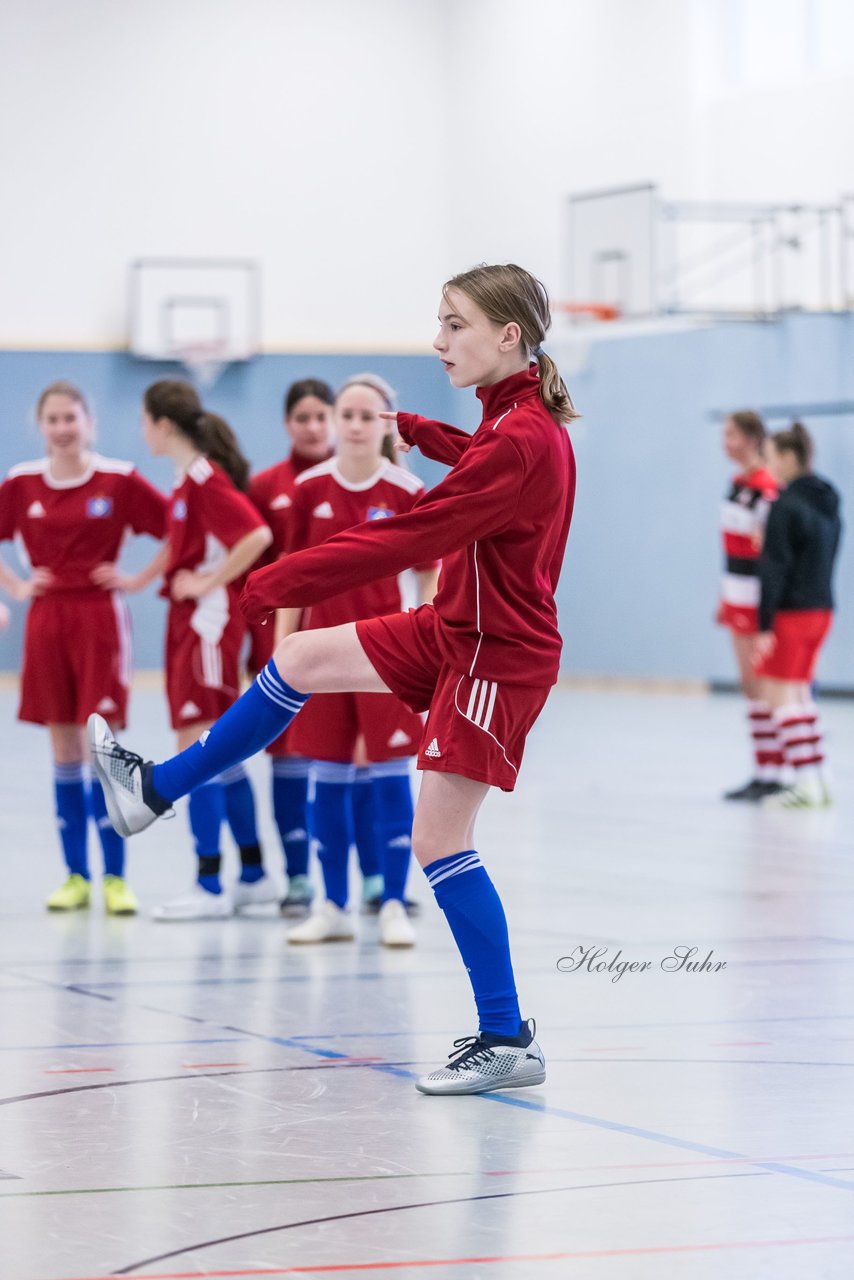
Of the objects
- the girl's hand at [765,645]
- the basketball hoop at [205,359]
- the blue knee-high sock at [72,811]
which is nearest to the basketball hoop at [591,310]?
the basketball hoop at [205,359]

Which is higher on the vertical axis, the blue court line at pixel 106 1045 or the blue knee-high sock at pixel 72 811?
the blue knee-high sock at pixel 72 811

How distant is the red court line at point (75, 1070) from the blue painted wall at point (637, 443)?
45.4ft

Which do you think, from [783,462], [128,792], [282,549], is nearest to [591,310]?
[783,462]

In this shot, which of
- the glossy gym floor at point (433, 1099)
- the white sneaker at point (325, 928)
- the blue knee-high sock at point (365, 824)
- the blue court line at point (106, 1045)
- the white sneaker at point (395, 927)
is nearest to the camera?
the glossy gym floor at point (433, 1099)

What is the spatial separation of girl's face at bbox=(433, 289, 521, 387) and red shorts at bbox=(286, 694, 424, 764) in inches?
78.7

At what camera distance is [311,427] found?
6543 mm

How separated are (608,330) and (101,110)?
6.11m

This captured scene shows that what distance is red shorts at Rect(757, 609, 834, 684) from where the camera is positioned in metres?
9.81

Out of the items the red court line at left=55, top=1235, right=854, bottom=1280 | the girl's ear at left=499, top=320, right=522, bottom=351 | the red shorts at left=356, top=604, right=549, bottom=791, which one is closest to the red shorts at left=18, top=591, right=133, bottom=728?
the red shorts at left=356, top=604, right=549, bottom=791

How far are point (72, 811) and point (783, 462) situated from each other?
490cm

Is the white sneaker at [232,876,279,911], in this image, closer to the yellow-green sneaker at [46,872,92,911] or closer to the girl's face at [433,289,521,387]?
the yellow-green sneaker at [46,872,92,911]

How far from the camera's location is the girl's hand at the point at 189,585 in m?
6.20

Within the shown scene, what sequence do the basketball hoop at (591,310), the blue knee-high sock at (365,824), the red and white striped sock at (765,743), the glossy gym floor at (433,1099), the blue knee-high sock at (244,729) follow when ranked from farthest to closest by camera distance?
the basketball hoop at (591,310) → the red and white striped sock at (765,743) → the blue knee-high sock at (365,824) → the blue knee-high sock at (244,729) → the glossy gym floor at (433,1099)

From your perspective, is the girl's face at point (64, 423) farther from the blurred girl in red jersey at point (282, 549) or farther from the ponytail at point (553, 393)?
the ponytail at point (553, 393)
